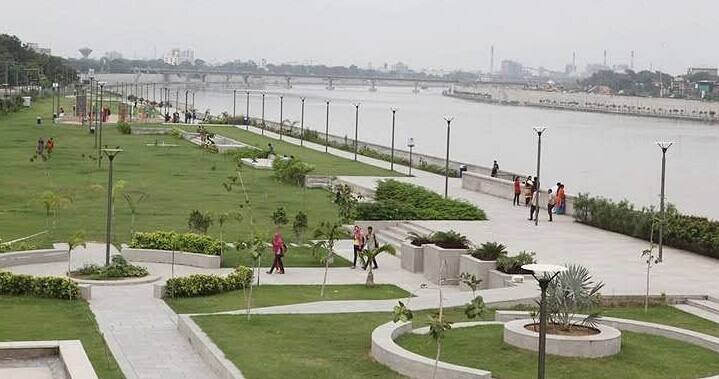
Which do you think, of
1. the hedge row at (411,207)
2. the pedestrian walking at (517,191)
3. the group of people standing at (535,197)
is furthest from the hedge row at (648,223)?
the pedestrian walking at (517,191)

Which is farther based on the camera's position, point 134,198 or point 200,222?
point 134,198

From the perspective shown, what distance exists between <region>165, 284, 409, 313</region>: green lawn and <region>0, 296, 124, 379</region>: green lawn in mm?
1514

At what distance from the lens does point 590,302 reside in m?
13.4

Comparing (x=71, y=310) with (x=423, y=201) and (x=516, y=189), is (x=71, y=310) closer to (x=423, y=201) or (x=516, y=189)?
(x=423, y=201)

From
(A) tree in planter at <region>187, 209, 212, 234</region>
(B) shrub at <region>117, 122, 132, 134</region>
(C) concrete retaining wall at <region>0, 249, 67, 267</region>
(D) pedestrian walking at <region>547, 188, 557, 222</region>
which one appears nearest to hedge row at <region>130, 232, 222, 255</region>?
(C) concrete retaining wall at <region>0, 249, 67, 267</region>

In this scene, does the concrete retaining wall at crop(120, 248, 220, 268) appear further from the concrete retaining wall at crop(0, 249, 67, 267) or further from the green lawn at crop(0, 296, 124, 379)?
the green lawn at crop(0, 296, 124, 379)

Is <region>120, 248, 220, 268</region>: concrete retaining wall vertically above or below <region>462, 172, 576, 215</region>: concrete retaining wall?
below

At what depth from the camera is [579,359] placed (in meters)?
12.6

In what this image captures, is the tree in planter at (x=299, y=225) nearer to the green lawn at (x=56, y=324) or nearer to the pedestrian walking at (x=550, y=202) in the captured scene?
the pedestrian walking at (x=550, y=202)

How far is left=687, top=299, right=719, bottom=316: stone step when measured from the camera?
1672cm

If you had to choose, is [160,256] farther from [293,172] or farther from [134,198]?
[293,172]

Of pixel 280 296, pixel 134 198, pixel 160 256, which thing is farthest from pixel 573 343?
pixel 134 198

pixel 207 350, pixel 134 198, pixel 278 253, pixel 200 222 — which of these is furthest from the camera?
pixel 134 198

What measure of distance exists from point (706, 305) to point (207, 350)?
7.91 m
